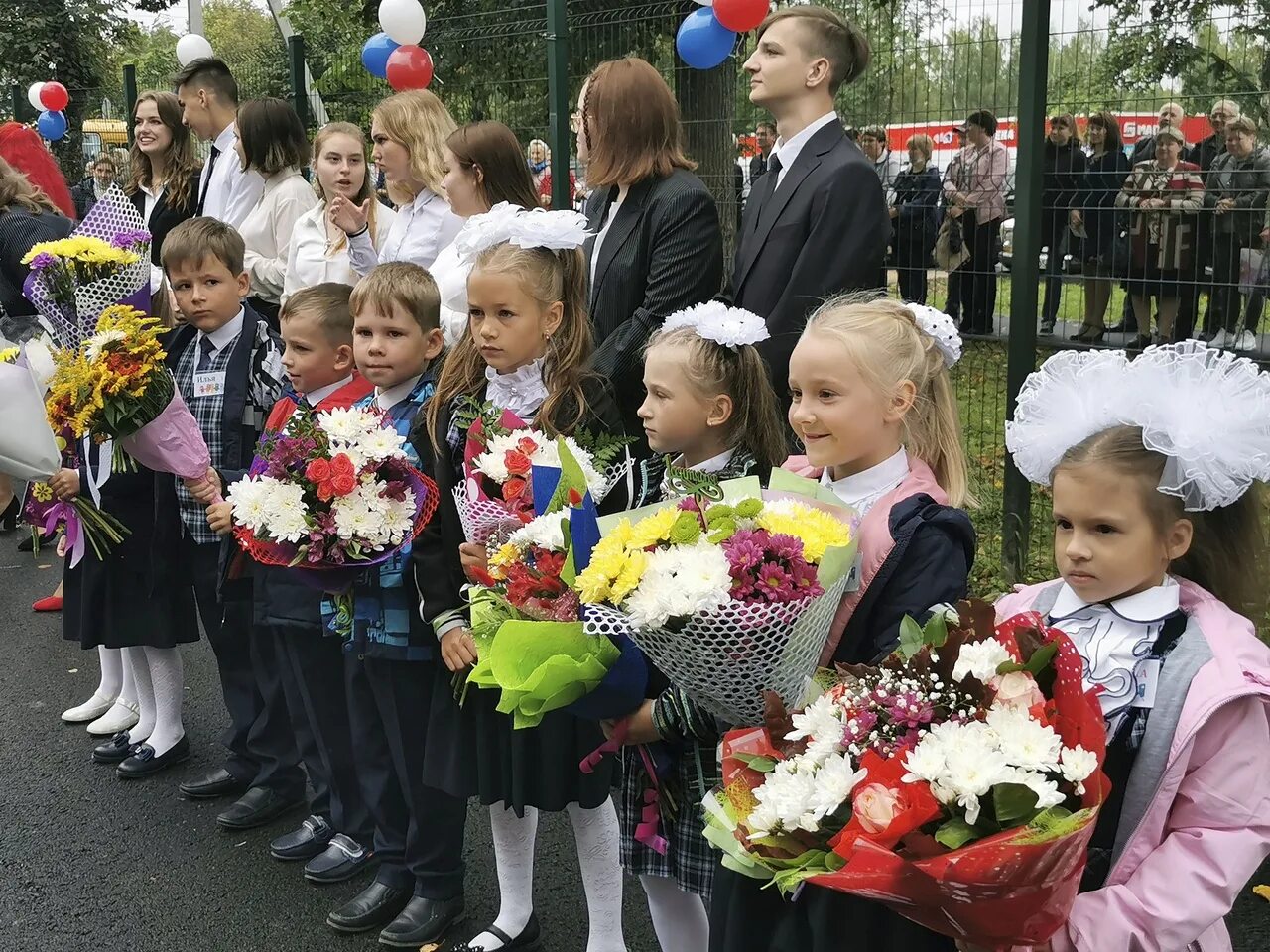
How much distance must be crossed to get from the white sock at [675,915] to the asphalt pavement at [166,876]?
1.59 ft

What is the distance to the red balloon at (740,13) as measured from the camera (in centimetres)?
508

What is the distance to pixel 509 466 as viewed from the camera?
2949mm

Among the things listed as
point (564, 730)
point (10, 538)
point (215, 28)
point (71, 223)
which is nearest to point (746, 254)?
point (564, 730)

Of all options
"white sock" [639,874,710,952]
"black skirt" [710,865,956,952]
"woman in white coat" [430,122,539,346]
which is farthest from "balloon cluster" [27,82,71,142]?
"black skirt" [710,865,956,952]

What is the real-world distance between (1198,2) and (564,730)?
10.8 ft

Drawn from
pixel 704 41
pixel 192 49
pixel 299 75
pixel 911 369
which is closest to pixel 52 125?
pixel 192 49

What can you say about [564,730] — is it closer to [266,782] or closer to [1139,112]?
[266,782]

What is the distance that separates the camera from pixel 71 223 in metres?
5.93

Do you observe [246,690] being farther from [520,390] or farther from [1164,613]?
[1164,613]

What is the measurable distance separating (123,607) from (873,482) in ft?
10.3

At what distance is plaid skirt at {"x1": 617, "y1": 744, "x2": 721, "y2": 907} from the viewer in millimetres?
2752

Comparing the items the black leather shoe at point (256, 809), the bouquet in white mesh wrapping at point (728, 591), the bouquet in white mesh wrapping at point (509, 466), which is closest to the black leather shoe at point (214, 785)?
the black leather shoe at point (256, 809)

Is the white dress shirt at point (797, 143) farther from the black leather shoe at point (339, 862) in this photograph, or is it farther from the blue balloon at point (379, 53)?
Result: the blue balloon at point (379, 53)

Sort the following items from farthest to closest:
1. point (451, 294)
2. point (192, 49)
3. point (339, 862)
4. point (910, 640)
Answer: point (192, 49) < point (451, 294) < point (339, 862) < point (910, 640)
